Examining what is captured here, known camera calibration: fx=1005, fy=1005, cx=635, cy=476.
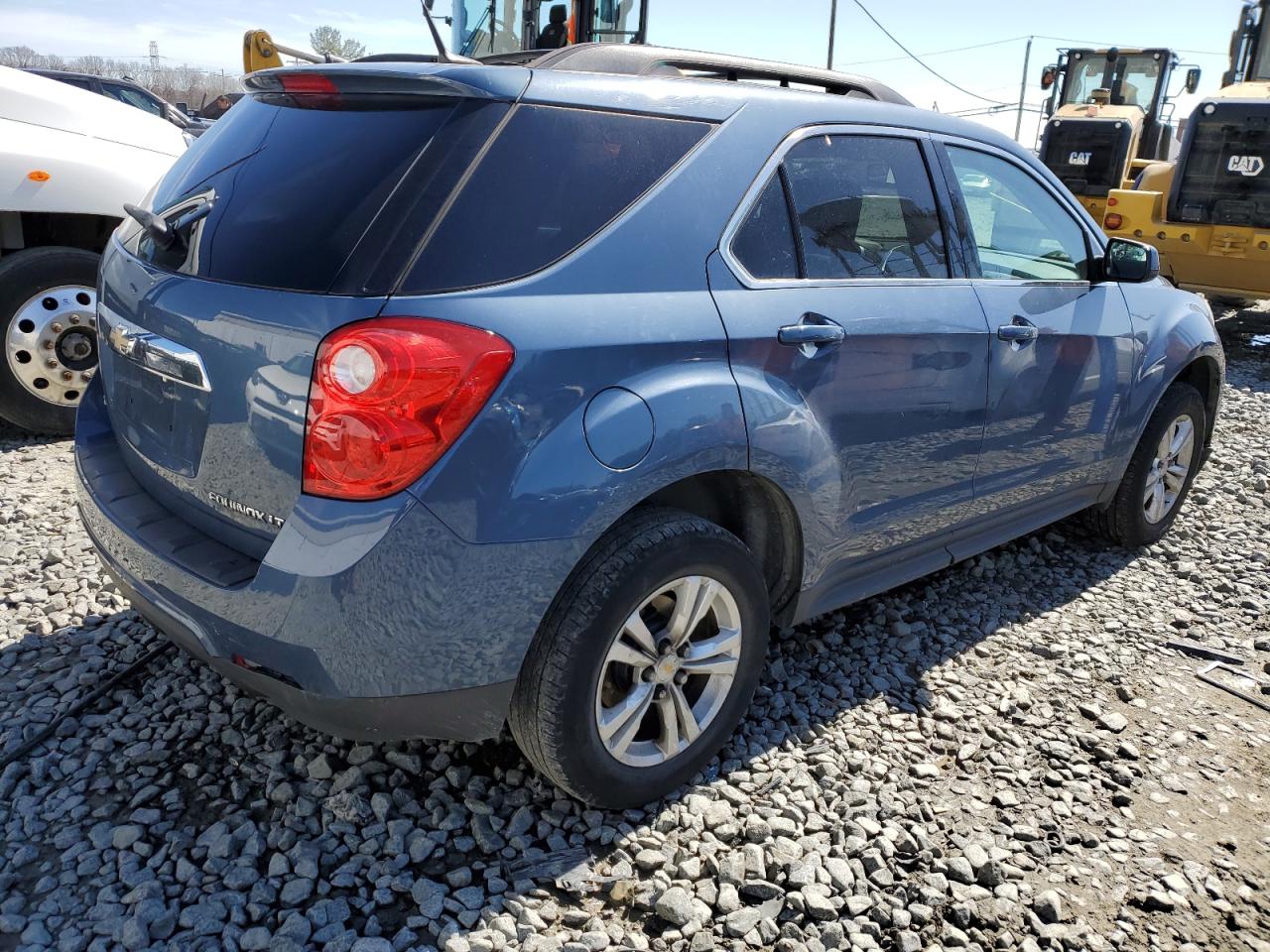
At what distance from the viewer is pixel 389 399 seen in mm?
1987

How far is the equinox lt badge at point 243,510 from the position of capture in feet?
7.04

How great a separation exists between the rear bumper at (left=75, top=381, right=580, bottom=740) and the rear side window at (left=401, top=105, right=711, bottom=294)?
1.70ft

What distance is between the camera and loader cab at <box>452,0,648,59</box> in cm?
791

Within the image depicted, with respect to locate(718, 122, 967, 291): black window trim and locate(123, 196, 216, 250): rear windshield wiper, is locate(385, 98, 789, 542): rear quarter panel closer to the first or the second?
locate(718, 122, 967, 291): black window trim

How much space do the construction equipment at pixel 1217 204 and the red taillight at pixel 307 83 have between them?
10116mm

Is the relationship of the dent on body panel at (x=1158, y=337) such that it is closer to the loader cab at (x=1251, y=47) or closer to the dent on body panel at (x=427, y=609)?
the dent on body panel at (x=427, y=609)

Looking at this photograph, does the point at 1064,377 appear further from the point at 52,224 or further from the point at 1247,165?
the point at 1247,165

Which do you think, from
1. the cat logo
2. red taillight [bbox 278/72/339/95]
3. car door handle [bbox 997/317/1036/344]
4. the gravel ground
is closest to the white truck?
the gravel ground

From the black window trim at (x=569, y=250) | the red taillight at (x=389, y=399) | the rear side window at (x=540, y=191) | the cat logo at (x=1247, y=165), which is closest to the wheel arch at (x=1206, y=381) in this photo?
the black window trim at (x=569, y=250)

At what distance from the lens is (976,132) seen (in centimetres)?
354

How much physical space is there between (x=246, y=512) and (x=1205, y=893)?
249 cm

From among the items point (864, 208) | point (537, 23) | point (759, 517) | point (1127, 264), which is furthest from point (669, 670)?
point (537, 23)

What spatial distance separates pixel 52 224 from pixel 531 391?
4.17 metres

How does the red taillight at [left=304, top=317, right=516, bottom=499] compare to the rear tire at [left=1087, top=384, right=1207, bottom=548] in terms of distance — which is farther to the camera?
the rear tire at [left=1087, top=384, right=1207, bottom=548]
